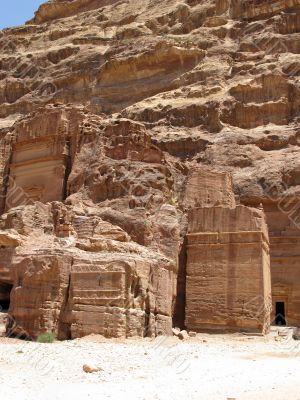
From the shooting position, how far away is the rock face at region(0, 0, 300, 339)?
53.9 feet

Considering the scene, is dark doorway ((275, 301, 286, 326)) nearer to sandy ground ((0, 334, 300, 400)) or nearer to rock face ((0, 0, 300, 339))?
rock face ((0, 0, 300, 339))

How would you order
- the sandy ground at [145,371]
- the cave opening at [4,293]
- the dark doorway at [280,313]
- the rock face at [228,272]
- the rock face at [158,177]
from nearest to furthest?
the sandy ground at [145,371] → the rock face at [158,177] → the cave opening at [4,293] → the rock face at [228,272] → the dark doorway at [280,313]

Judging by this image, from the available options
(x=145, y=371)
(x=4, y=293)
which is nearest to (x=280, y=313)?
(x=4, y=293)

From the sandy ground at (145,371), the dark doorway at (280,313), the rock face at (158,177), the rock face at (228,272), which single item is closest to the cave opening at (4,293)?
the rock face at (158,177)

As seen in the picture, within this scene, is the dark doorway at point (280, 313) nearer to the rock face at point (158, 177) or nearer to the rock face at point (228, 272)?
the rock face at point (158, 177)

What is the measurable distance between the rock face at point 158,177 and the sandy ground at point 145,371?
5.59 feet

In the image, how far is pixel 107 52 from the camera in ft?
162

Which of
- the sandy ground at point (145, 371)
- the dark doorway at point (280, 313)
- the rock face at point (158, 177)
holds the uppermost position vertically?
the rock face at point (158, 177)

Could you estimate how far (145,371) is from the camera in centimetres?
1187

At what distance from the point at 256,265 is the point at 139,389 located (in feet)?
32.3

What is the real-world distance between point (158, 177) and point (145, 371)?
11716mm

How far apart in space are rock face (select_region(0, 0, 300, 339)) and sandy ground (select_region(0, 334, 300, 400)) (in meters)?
1.70

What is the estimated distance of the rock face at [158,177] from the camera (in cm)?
1644

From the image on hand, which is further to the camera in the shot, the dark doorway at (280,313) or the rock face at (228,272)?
the dark doorway at (280,313)
